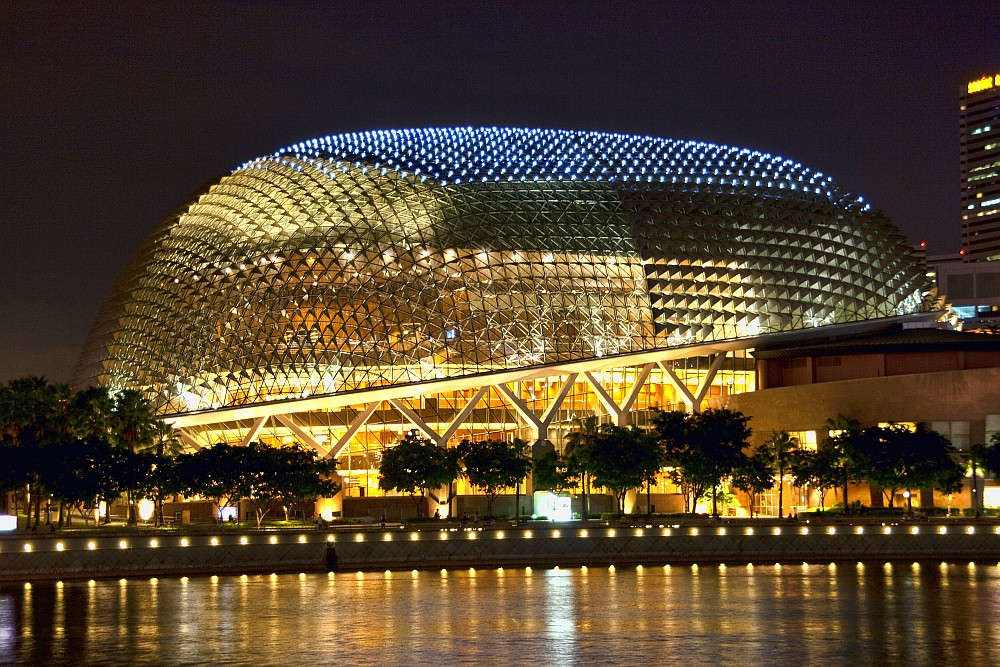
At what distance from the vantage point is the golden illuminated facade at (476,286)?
91.9 metres

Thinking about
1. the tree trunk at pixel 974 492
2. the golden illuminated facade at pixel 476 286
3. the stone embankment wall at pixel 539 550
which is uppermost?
the golden illuminated facade at pixel 476 286

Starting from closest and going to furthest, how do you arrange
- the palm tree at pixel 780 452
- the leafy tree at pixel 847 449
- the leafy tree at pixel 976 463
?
1. the leafy tree at pixel 976 463
2. the leafy tree at pixel 847 449
3. the palm tree at pixel 780 452

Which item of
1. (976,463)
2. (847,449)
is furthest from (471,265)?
(976,463)

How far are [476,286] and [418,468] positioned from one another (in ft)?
50.5

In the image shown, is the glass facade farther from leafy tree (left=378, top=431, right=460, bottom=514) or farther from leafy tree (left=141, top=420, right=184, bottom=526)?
leafy tree (left=141, top=420, right=184, bottom=526)

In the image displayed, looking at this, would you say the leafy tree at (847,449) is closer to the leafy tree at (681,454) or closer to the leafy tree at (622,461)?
the leafy tree at (681,454)

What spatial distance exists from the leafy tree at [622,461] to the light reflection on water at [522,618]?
108 feet

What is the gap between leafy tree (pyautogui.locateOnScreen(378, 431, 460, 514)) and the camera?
83.7 m

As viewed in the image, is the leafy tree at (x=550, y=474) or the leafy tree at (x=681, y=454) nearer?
the leafy tree at (x=681, y=454)

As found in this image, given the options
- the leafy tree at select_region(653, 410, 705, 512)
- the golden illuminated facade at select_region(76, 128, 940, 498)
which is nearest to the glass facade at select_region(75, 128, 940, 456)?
the golden illuminated facade at select_region(76, 128, 940, 498)

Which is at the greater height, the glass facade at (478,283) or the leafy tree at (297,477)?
the glass facade at (478,283)

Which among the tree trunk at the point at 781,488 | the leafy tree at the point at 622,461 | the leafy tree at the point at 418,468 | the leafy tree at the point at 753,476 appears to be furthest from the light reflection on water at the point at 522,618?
the tree trunk at the point at 781,488

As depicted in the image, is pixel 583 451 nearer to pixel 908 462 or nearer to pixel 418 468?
pixel 418 468

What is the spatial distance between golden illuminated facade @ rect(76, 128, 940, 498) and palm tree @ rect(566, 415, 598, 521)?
5.28 meters
